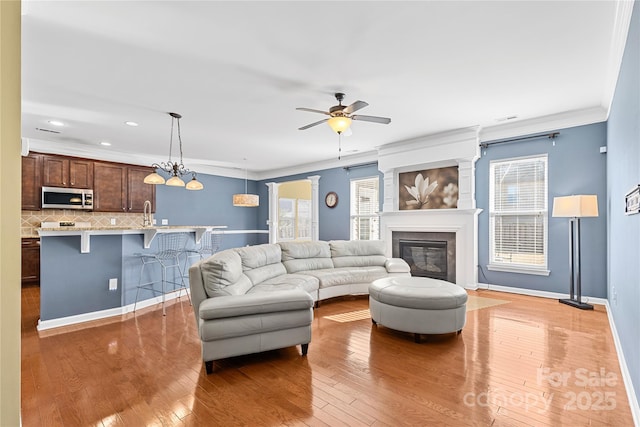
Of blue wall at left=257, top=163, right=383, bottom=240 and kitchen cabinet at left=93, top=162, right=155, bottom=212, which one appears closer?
kitchen cabinet at left=93, top=162, right=155, bottom=212

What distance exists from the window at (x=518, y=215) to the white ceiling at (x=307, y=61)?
82 cm

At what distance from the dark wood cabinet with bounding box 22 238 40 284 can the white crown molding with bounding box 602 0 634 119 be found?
896cm

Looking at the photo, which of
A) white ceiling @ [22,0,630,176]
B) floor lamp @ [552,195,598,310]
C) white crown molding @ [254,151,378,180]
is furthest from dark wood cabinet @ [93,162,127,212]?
floor lamp @ [552,195,598,310]

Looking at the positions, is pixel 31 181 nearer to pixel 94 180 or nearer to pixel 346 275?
pixel 94 180

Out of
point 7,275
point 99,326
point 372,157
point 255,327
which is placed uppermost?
point 372,157

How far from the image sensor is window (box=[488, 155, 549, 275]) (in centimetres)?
512

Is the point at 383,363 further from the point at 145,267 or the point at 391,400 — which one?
the point at 145,267

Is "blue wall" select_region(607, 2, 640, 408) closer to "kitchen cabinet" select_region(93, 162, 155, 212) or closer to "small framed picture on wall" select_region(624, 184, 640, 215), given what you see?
"small framed picture on wall" select_region(624, 184, 640, 215)

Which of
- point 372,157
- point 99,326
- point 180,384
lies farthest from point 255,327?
point 372,157

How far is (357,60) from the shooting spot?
317cm

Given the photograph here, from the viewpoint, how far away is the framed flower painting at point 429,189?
5.99 meters

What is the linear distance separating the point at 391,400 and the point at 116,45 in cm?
365

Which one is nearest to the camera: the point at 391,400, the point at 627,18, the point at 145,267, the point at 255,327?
the point at 391,400

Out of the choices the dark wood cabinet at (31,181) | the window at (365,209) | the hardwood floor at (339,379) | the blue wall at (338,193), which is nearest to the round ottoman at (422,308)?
the hardwood floor at (339,379)
